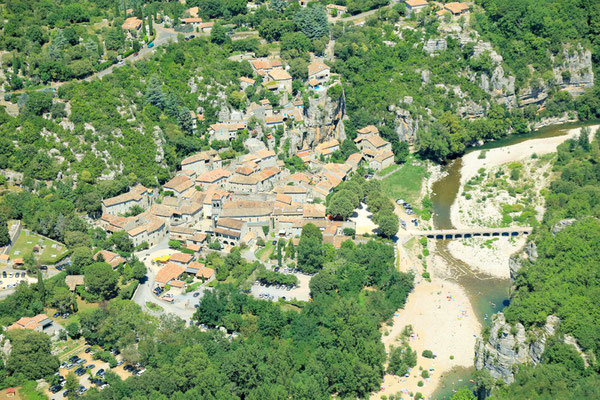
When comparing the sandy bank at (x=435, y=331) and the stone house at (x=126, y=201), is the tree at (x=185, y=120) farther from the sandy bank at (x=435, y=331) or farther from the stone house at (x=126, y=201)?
the sandy bank at (x=435, y=331)

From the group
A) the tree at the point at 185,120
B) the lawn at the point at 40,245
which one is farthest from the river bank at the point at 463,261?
the lawn at the point at 40,245

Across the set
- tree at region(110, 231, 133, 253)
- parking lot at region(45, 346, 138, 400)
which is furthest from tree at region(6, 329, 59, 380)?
tree at region(110, 231, 133, 253)

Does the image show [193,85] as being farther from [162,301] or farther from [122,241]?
[162,301]

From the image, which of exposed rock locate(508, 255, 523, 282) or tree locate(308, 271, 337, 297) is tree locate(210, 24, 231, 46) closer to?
tree locate(308, 271, 337, 297)

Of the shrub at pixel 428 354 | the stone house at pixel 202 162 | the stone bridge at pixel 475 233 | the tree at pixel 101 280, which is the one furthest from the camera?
the stone house at pixel 202 162

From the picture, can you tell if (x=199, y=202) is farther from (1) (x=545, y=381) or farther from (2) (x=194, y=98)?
(1) (x=545, y=381)

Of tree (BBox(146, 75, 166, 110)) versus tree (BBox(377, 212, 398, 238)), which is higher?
tree (BBox(146, 75, 166, 110))
